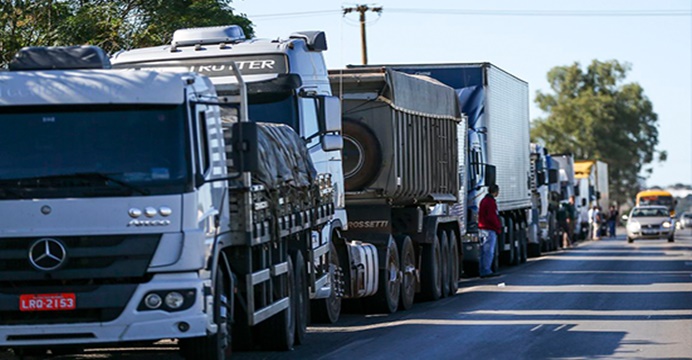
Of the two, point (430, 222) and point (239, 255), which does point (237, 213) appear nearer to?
point (239, 255)

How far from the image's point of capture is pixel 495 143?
30719 mm

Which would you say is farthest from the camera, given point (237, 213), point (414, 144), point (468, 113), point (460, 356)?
Result: point (468, 113)

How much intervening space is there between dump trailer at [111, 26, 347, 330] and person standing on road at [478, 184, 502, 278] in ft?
35.4

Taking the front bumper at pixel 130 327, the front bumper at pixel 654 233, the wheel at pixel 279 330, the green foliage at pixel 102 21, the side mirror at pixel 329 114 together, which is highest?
the green foliage at pixel 102 21

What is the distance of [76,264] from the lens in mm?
11039

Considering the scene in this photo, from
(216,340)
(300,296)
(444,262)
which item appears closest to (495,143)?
(444,262)

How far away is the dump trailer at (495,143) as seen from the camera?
2817 cm

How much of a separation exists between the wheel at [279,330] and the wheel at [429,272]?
23.7 feet

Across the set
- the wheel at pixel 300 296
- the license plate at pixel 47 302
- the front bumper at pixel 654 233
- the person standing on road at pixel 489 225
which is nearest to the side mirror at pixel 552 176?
the front bumper at pixel 654 233

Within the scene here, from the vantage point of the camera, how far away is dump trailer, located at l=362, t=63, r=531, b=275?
2817 cm

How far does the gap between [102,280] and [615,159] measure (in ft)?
401

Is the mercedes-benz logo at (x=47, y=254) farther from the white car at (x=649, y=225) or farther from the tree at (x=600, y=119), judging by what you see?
the tree at (x=600, y=119)

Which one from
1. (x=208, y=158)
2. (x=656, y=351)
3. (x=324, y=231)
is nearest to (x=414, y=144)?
(x=324, y=231)

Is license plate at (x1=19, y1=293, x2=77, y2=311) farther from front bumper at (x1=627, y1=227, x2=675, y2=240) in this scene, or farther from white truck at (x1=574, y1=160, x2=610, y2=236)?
white truck at (x1=574, y1=160, x2=610, y2=236)
